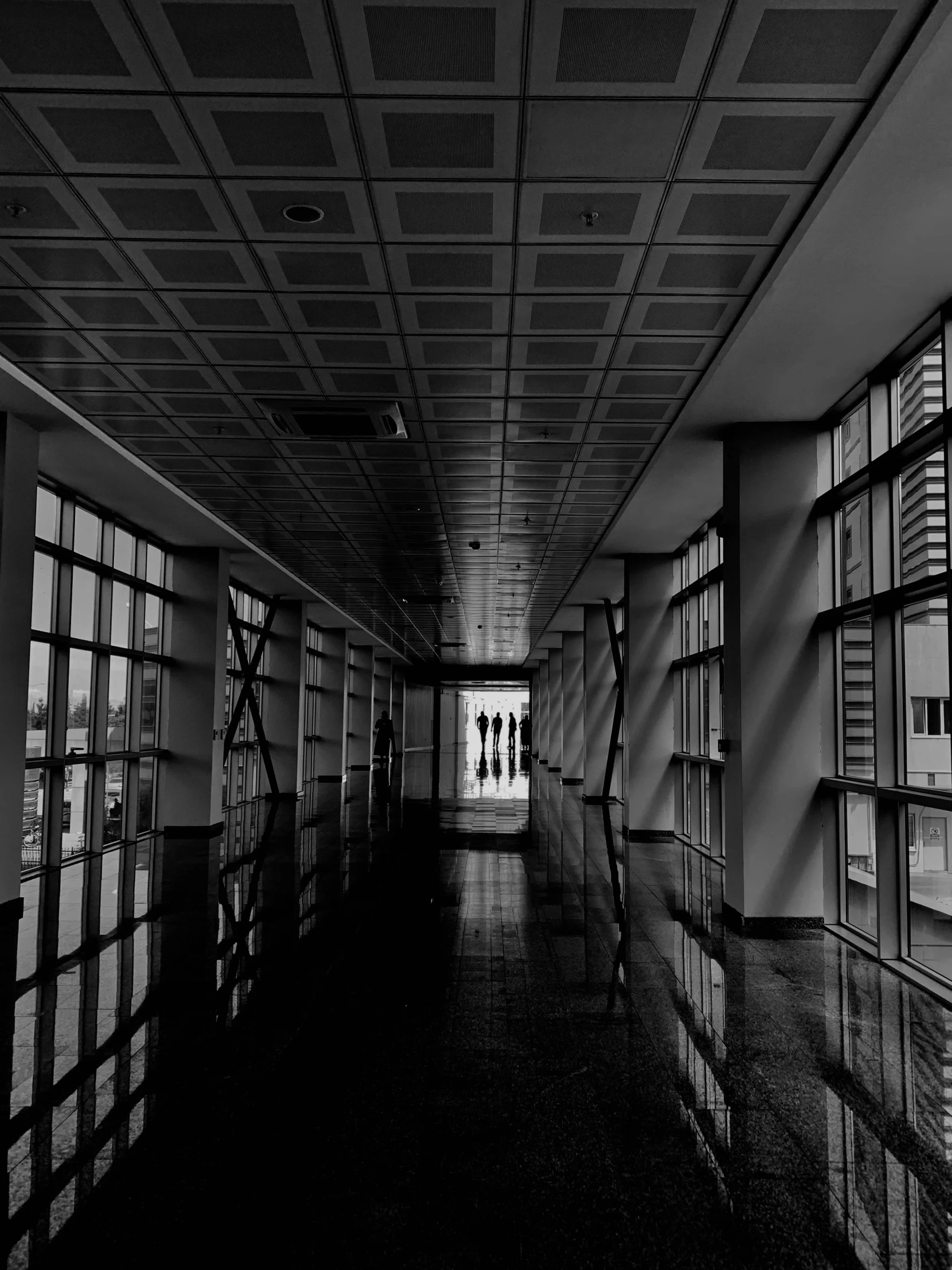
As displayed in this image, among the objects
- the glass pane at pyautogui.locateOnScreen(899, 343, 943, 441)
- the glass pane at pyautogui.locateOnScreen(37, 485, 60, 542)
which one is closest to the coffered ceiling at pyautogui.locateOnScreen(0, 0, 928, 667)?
the glass pane at pyautogui.locateOnScreen(899, 343, 943, 441)

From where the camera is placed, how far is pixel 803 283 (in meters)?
6.32

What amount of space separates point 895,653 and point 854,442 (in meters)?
2.04

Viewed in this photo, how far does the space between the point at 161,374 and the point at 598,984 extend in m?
6.03

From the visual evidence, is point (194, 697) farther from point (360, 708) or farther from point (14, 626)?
point (360, 708)

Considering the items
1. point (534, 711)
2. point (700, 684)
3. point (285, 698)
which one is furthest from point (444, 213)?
point (534, 711)

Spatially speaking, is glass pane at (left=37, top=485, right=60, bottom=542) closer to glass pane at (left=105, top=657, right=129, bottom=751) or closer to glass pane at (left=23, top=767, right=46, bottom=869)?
glass pane at (left=105, top=657, right=129, bottom=751)

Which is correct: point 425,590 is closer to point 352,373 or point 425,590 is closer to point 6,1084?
point 352,373

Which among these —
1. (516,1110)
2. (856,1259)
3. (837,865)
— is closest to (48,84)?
(516,1110)

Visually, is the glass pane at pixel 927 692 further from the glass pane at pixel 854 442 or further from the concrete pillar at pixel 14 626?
the concrete pillar at pixel 14 626

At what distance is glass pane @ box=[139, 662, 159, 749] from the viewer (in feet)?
52.2

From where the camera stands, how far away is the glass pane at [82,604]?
13.1 m

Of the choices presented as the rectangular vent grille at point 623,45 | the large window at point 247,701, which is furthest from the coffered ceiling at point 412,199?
the large window at point 247,701

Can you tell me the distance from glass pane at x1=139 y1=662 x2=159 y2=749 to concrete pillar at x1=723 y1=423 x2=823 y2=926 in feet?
32.7

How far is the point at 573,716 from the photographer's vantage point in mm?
28281
